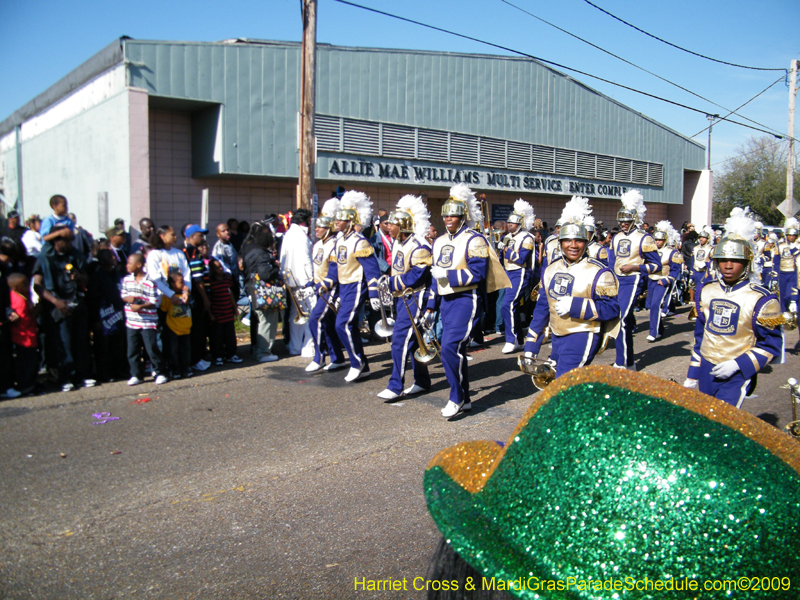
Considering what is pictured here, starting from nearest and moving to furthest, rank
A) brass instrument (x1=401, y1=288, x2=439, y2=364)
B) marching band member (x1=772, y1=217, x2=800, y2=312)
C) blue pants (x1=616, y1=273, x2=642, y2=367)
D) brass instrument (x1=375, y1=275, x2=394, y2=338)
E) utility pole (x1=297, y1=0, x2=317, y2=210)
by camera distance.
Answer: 1. brass instrument (x1=401, y1=288, x2=439, y2=364)
2. brass instrument (x1=375, y1=275, x2=394, y2=338)
3. blue pants (x1=616, y1=273, x2=642, y2=367)
4. utility pole (x1=297, y1=0, x2=317, y2=210)
5. marching band member (x1=772, y1=217, x2=800, y2=312)

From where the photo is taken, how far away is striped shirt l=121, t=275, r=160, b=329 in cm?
719

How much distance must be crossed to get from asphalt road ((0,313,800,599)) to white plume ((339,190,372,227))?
210cm

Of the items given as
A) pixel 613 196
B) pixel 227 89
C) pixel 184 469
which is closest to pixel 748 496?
pixel 184 469

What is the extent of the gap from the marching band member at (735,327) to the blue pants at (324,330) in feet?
14.6

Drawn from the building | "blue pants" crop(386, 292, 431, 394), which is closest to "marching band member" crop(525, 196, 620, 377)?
"blue pants" crop(386, 292, 431, 394)

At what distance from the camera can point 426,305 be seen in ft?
22.2

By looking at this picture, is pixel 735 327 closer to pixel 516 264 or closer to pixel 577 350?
pixel 577 350

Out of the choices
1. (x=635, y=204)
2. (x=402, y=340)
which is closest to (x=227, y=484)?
(x=402, y=340)

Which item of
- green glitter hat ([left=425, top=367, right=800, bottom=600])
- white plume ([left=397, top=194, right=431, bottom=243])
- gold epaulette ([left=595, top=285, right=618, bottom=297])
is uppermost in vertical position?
Answer: white plume ([left=397, top=194, right=431, bottom=243])

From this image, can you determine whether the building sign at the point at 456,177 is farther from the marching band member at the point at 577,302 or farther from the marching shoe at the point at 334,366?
the marching band member at the point at 577,302

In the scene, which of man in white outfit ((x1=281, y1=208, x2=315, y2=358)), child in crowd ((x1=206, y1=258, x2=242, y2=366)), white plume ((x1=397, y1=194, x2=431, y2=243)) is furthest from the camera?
man in white outfit ((x1=281, y1=208, x2=315, y2=358))

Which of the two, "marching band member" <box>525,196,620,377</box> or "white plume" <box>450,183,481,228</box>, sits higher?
"white plume" <box>450,183,481,228</box>

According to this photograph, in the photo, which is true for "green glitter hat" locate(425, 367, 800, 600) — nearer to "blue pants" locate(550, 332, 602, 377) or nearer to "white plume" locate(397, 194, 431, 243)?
"blue pants" locate(550, 332, 602, 377)

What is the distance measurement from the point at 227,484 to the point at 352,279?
344cm
